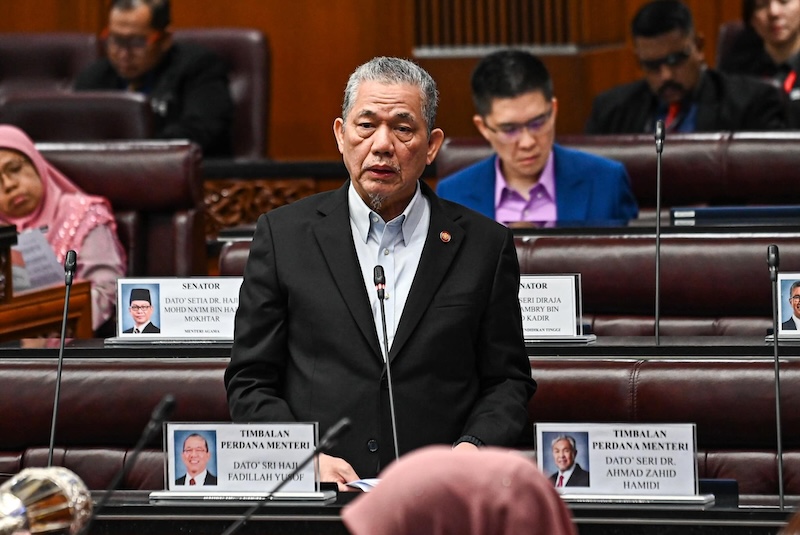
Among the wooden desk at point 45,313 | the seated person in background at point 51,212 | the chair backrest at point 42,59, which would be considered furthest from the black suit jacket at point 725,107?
the chair backrest at point 42,59

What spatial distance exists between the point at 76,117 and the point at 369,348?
2823 millimetres

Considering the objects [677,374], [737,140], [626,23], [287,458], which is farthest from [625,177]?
[626,23]

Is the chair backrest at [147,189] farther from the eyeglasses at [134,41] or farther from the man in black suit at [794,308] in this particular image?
the man in black suit at [794,308]

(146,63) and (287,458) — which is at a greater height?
(146,63)

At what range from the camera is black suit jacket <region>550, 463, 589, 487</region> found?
2.04 m

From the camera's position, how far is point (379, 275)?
85.0 inches

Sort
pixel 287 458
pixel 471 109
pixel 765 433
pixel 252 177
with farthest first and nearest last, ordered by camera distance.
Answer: pixel 471 109 → pixel 252 177 → pixel 765 433 → pixel 287 458

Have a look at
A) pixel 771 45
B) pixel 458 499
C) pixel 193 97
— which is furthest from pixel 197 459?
pixel 771 45

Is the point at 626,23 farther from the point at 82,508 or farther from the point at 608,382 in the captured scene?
the point at 82,508

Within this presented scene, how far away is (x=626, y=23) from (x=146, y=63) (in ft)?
7.21

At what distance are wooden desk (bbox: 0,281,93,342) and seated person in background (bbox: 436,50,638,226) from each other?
0.97 m

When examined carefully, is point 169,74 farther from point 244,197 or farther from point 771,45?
point 771,45

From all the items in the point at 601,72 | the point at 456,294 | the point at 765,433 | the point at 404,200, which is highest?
the point at 601,72

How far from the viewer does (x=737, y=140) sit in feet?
13.1
